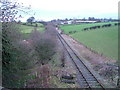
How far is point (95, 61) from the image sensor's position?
25375mm

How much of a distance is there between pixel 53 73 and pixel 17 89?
7.29 meters

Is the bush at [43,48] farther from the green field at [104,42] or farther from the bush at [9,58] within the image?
the bush at [9,58]

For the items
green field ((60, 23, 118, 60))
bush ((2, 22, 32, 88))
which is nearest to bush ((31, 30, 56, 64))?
green field ((60, 23, 118, 60))

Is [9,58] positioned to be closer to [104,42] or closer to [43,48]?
[43,48]

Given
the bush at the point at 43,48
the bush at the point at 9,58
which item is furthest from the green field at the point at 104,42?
the bush at the point at 9,58

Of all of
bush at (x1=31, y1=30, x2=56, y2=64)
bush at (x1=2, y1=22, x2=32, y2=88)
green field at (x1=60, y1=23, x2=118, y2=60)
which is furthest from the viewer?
green field at (x1=60, y1=23, x2=118, y2=60)

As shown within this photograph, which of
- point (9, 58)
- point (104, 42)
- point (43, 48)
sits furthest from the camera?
point (104, 42)

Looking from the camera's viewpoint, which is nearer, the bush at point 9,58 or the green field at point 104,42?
the bush at point 9,58

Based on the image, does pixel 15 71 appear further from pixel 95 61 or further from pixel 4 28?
pixel 95 61

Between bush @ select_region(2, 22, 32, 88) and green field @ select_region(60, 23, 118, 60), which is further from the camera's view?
green field @ select_region(60, 23, 118, 60)

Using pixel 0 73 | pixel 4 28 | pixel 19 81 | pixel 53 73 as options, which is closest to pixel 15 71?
pixel 19 81

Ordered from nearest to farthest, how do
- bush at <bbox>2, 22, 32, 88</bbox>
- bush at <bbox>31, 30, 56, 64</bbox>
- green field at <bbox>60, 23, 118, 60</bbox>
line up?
bush at <bbox>2, 22, 32, 88</bbox> → bush at <bbox>31, 30, 56, 64</bbox> → green field at <bbox>60, 23, 118, 60</bbox>

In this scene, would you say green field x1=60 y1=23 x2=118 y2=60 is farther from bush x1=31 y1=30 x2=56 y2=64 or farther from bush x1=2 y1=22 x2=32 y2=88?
bush x1=2 y1=22 x2=32 y2=88

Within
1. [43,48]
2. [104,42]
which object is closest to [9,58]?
[43,48]
